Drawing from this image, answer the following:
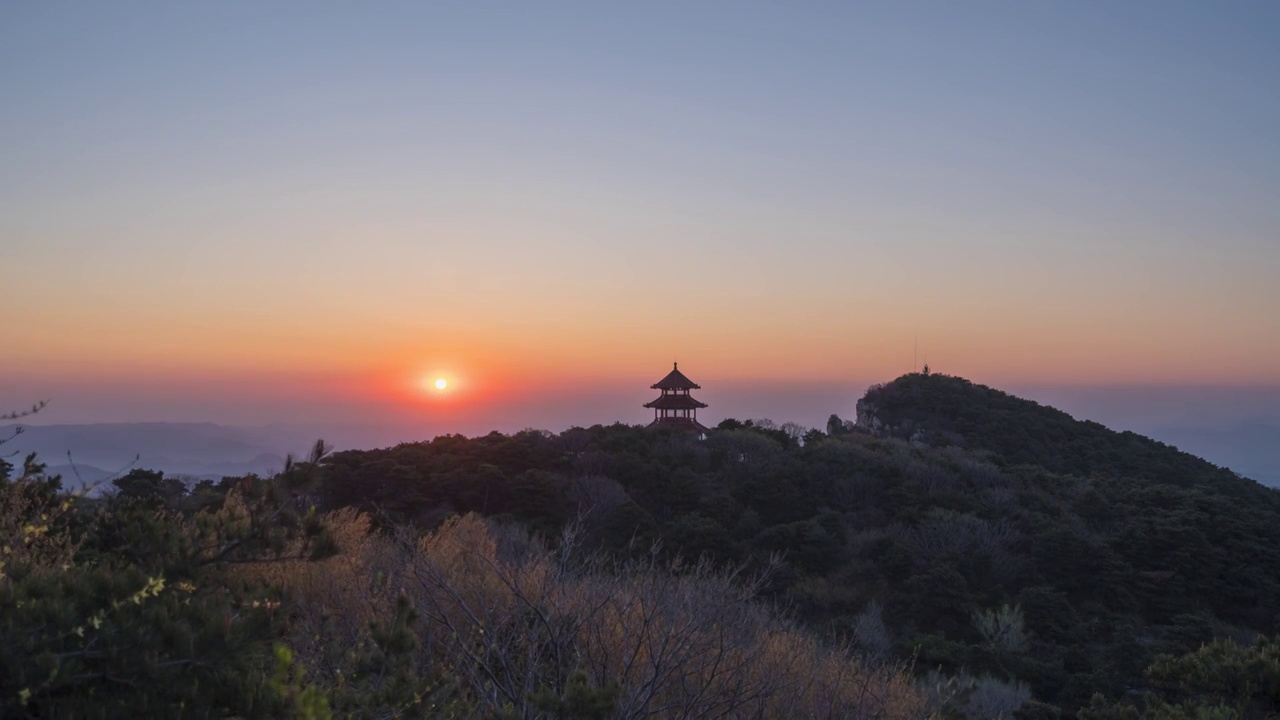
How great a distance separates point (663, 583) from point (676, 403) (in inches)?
1034

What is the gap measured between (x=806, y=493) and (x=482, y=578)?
16305 millimetres

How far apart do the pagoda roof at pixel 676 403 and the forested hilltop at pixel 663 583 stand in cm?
278

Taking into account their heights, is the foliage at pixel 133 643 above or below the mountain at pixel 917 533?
above

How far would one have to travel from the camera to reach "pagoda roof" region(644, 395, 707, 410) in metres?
37.1

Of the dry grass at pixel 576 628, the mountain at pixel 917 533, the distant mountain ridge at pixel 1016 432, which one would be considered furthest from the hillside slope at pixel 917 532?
the distant mountain ridge at pixel 1016 432

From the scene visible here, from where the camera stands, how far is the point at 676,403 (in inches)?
1467

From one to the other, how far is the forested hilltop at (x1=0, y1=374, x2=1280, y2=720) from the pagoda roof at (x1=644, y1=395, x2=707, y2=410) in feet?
9.13

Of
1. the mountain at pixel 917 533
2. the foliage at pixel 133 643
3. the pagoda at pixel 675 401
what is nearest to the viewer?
the foliage at pixel 133 643

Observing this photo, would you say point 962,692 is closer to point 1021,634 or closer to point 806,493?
point 1021,634

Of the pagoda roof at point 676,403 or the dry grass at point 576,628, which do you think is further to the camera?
the pagoda roof at point 676,403

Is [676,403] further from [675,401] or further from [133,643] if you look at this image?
[133,643]

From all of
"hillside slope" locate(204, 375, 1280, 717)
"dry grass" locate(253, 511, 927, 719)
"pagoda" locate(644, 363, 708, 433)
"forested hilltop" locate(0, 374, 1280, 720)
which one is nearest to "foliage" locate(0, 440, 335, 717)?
"forested hilltop" locate(0, 374, 1280, 720)

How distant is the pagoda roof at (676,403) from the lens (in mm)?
37094

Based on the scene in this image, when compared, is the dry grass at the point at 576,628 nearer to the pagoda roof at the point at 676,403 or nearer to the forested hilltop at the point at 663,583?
the forested hilltop at the point at 663,583
